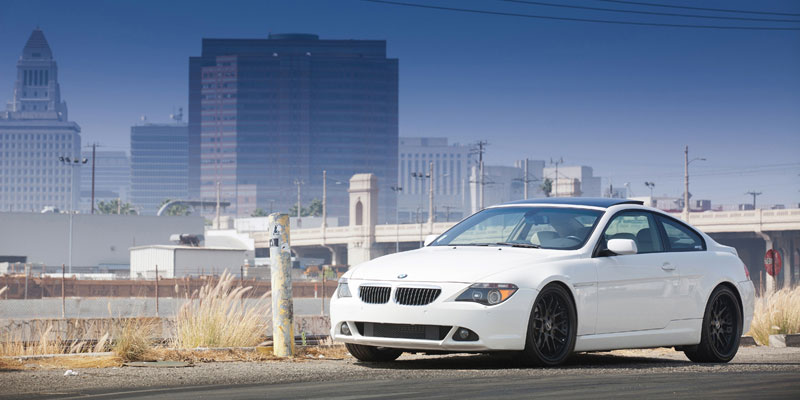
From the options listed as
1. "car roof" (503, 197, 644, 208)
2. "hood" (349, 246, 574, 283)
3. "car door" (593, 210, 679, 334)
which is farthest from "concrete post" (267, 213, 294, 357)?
"car door" (593, 210, 679, 334)

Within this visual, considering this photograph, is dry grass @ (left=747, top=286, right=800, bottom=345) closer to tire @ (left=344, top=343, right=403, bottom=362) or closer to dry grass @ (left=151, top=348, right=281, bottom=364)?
tire @ (left=344, top=343, right=403, bottom=362)

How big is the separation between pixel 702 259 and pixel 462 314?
3.21 m

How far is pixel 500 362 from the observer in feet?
30.8

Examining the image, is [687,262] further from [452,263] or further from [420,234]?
[420,234]

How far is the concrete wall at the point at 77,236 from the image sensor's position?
100.0 meters

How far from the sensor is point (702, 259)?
1041cm

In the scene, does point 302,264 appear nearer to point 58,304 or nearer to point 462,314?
point 58,304

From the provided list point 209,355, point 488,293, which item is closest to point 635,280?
point 488,293

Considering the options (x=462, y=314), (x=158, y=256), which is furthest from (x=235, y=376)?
(x=158, y=256)

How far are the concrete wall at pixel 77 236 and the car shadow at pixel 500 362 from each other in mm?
93580

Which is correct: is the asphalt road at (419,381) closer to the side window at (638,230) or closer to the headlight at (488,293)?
the headlight at (488,293)

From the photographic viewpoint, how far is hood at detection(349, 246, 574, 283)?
28.1 feet

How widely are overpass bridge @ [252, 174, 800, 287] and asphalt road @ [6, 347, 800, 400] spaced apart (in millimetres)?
74774

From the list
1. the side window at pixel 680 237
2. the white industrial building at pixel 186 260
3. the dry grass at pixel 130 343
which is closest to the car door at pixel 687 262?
the side window at pixel 680 237
